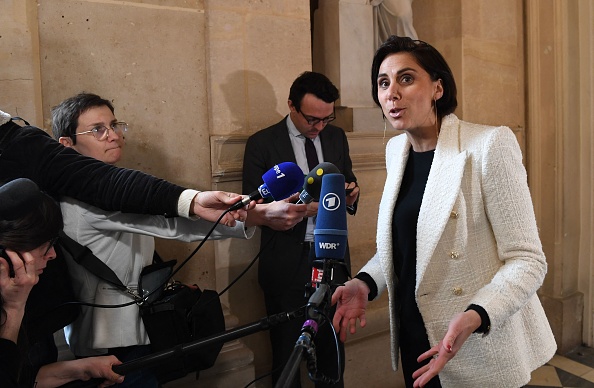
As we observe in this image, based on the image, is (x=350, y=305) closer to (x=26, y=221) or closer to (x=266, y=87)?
(x=26, y=221)

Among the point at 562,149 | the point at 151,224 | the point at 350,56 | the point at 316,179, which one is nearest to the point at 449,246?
the point at 316,179

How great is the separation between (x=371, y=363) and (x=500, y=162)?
2389mm

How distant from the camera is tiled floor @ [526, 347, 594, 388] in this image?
3.78m

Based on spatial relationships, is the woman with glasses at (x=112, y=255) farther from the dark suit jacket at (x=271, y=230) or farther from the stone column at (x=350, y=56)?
the stone column at (x=350, y=56)

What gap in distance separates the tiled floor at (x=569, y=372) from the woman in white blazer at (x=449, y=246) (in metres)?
2.55

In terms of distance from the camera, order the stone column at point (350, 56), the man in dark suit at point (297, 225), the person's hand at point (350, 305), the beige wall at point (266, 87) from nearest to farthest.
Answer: the person's hand at point (350, 305) < the beige wall at point (266, 87) < the man in dark suit at point (297, 225) < the stone column at point (350, 56)

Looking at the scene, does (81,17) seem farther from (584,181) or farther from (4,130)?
(584,181)

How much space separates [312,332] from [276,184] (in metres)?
0.47

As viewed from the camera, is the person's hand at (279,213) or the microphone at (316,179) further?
the person's hand at (279,213)

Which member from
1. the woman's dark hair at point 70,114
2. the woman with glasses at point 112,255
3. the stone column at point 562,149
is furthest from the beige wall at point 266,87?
the woman with glasses at point 112,255

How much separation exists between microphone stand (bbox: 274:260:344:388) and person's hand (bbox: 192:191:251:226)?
0.33 m

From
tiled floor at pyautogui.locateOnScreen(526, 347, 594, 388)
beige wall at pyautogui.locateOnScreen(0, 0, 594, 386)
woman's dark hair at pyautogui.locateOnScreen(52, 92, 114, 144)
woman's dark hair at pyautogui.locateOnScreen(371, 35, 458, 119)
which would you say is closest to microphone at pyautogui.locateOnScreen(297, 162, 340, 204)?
woman's dark hair at pyautogui.locateOnScreen(371, 35, 458, 119)

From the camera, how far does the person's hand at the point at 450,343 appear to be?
48.3 inches

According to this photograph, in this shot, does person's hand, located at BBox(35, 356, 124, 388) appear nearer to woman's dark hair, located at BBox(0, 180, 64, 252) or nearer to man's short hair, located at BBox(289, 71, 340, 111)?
woman's dark hair, located at BBox(0, 180, 64, 252)
